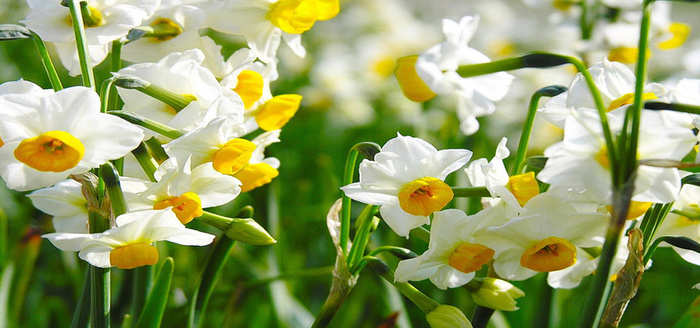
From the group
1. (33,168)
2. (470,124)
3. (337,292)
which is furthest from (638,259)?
(33,168)

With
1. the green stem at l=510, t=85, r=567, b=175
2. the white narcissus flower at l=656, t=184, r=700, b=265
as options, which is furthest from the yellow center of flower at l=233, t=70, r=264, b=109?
the white narcissus flower at l=656, t=184, r=700, b=265

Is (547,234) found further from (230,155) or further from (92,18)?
(92,18)

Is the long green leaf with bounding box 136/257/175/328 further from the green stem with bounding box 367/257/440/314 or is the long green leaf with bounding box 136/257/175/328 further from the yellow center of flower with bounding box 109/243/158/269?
the green stem with bounding box 367/257/440/314

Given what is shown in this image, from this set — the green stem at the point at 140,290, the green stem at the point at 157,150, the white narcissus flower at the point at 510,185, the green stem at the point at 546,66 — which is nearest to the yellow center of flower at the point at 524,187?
the white narcissus flower at the point at 510,185

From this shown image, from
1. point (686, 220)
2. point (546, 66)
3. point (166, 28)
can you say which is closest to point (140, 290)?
point (166, 28)

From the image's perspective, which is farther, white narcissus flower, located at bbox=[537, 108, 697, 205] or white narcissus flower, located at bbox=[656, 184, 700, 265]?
white narcissus flower, located at bbox=[656, 184, 700, 265]

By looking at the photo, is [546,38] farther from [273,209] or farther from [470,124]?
[470,124]

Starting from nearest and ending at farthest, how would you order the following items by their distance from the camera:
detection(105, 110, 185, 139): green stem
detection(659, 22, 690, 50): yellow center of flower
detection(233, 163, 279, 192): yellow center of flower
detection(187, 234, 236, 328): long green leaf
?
detection(105, 110, 185, 139): green stem < detection(233, 163, 279, 192): yellow center of flower < detection(187, 234, 236, 328): long green leaf < detection(659, 22, 690, 50): yellow center of flower

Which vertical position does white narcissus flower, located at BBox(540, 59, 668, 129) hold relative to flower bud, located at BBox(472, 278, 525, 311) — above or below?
above
